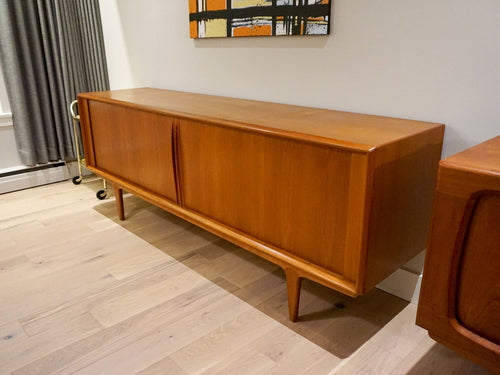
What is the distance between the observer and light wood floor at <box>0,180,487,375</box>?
1.22m

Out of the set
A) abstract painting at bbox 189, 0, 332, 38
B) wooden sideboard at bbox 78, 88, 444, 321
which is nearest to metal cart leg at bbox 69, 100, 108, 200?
wooden sideboard at bbox 78, 88, 444, 321

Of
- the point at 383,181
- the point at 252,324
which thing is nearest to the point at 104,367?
the point at 252,324

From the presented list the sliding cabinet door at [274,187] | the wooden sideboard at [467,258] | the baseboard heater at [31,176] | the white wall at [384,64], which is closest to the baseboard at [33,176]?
the baseboard heater at [31,176]

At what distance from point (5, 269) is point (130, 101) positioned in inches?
35.7

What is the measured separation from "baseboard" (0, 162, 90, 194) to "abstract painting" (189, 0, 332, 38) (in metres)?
1.49

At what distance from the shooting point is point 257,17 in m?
1.75

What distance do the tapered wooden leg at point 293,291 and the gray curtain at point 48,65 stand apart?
2116mm

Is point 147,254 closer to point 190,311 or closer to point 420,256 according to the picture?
point 190,311

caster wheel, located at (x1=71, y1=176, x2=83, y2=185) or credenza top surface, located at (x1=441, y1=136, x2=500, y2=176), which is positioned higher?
credenza top surface, located at (x1=441, y1=136, x2=500, y2=176)

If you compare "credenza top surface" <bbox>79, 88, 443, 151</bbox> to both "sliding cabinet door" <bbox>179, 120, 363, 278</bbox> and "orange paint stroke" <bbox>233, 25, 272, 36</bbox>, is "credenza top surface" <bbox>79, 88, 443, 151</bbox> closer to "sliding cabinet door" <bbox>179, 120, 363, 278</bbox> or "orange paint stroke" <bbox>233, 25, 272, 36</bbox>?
"sliding cabinet door" <bbox>179, 120, 363, 278</bbox>

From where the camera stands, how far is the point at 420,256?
1.47m

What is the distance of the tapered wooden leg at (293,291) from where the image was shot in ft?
4.29

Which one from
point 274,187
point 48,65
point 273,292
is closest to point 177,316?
point 273,292

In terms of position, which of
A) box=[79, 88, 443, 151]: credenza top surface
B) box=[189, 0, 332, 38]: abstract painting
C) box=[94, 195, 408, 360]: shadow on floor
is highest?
box=[189, 0, 332, 38]: abstract painting
